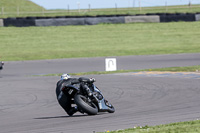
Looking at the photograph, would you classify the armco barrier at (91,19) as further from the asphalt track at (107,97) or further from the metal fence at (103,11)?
the asphalt track at (107,97)

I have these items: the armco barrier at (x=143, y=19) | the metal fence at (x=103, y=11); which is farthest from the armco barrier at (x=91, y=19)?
the metal fence at (x=103, y=11)

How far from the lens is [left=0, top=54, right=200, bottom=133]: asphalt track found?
8107 millimetres

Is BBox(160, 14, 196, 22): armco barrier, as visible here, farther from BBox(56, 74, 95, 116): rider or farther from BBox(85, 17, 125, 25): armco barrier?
BBox(56, 74, 95, 116): rider

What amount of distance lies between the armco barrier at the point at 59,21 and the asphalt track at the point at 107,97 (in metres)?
9.48

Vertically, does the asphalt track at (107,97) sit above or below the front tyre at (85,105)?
below

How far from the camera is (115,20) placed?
105 feet

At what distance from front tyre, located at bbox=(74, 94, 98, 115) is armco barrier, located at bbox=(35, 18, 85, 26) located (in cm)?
2205

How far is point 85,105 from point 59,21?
74.5 ft

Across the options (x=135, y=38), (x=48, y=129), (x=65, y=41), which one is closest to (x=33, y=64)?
(x=65, y=41)

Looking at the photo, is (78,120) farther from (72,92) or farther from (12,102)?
(12,102)

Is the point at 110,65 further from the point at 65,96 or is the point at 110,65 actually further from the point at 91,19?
the point at 91,19

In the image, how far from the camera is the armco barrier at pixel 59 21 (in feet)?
99.7

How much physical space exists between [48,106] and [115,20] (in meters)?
21.5

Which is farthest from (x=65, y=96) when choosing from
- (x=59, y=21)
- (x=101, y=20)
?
(x=101, y=20)
